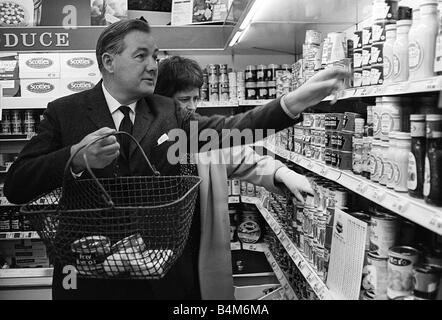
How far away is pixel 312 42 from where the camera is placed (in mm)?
2367

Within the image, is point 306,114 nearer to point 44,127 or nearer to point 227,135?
point 227,135

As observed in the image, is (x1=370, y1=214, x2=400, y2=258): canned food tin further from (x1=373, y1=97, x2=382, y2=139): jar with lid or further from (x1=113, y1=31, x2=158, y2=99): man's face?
(x1=113, y1=31, x2=158, y2=99): man's face

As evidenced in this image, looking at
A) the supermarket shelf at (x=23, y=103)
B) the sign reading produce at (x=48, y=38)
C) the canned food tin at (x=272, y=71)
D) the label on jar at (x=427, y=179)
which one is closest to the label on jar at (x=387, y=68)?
the label on jar at (x=427, y=179)

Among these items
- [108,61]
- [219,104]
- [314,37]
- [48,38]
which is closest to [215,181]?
[108,61]

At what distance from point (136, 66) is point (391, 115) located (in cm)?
90

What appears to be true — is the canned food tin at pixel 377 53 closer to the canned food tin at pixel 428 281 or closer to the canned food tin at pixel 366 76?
the canned food tin at pixel 366 76

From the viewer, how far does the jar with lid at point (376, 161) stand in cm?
152

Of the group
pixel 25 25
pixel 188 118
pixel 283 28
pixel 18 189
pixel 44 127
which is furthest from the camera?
pixel 25 25

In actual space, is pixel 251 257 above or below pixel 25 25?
below

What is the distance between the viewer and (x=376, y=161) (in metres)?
1.55

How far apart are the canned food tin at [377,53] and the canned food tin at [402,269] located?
62 centimetres

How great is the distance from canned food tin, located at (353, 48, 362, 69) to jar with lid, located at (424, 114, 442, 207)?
0.58 metres
